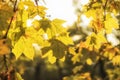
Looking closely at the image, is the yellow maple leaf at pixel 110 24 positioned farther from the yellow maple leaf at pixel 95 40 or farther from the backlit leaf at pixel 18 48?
the backlit leaf at pixel 18 48

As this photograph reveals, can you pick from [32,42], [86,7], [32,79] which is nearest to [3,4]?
[32,42]

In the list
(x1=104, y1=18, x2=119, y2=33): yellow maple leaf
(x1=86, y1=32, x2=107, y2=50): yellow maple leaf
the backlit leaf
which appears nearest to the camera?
the backlit leaf

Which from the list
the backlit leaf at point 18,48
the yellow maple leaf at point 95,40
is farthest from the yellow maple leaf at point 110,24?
the backlit leaf at point 18,48

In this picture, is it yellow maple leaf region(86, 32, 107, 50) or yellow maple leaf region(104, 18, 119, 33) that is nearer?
yellow maple leaf region(104, 18, 119, 33)

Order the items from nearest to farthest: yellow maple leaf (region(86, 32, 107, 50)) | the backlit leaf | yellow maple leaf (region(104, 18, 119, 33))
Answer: the backlit leaf, yellow maple leaf (region(104, 18, 119, 33)), yellow maple leaf (region(86, 32, 107, 50))

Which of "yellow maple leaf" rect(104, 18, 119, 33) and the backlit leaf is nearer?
the backlit leaf

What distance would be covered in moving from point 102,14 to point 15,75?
1.01 metres

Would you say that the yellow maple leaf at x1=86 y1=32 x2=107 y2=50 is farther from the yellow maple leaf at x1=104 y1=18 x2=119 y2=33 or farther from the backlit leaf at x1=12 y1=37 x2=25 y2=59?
the backlit leaf at x1=12 y1=37 x2=25 y2=59

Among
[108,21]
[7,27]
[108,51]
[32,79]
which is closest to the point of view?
[7,27]

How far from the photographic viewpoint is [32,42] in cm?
192

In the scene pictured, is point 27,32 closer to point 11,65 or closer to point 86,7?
point 11,65

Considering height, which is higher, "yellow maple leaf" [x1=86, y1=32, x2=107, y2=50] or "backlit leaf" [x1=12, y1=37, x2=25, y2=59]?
"yellow maple leaf" [x1=86, y1=32, x2=107, y2=50]

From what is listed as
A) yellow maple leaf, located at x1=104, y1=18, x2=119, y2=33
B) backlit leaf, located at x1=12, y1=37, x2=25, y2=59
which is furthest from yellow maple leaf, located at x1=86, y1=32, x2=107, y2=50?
backlit leaf, located at x1=12, y1=37, x2=25, y2=59

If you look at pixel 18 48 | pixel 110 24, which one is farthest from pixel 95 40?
pixel 18 48
